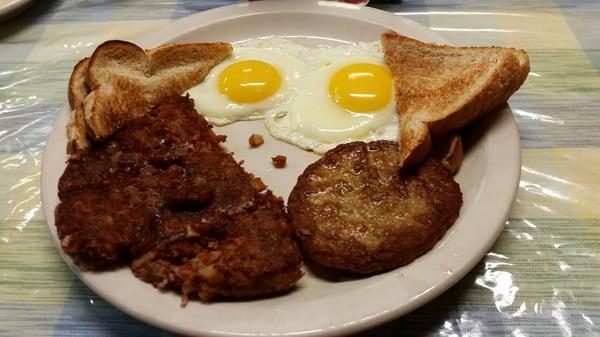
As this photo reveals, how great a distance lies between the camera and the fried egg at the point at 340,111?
9.33 ft

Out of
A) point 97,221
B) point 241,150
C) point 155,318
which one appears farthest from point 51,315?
point 241,150

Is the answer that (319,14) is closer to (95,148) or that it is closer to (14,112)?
(95,148)

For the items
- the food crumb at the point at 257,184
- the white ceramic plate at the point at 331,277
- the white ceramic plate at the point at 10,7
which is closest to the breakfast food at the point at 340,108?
the white ceramic plate at the point at 331,277

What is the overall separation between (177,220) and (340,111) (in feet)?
3.88

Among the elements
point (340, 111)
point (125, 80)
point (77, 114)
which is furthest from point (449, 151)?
point (77, 114)

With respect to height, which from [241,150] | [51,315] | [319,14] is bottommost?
[51,315]

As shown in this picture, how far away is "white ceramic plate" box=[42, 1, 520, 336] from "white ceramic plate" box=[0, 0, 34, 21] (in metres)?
1.54

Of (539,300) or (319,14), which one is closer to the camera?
(539,300)

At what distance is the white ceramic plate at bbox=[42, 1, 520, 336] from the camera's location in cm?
187

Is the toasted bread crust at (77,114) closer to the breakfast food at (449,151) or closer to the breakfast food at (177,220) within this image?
the breakfast food at (177,220)

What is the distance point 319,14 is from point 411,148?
157 centimetres

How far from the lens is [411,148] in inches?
93.0

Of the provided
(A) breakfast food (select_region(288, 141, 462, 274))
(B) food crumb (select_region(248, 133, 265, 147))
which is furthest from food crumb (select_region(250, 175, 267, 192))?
(B) food crumb (select_region(248, 133, 265, 147))

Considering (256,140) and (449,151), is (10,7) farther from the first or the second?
(449,151)
